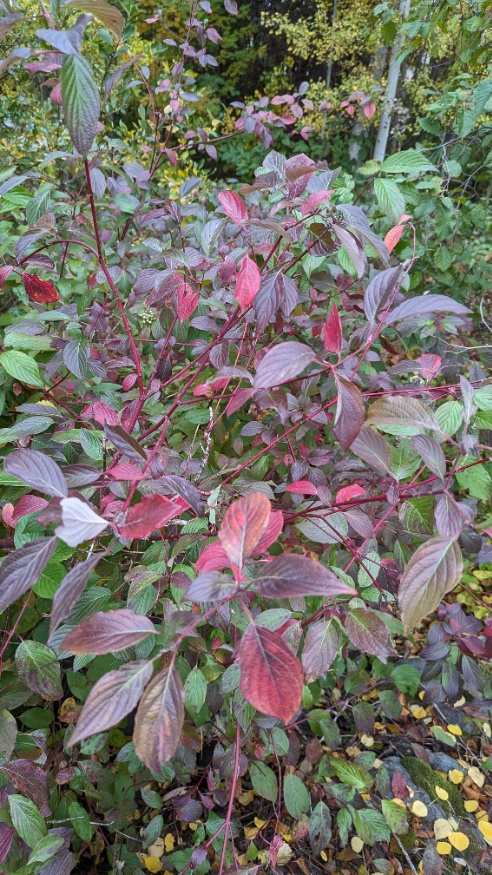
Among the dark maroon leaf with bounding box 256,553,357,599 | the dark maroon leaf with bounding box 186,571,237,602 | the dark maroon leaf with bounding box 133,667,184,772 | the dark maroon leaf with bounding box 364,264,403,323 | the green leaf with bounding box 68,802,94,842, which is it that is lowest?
the green leaf with bounding box 68,802,94,842

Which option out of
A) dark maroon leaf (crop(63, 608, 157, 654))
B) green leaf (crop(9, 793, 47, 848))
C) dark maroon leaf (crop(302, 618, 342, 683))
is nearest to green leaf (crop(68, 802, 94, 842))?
green leaf (crop(9, 793, 47, 848))

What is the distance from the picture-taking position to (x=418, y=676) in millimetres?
1564

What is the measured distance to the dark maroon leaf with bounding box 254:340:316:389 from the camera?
1.68 feet

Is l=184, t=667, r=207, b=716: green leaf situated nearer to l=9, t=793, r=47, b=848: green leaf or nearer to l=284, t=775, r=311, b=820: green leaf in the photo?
l=9, t=793, r=47, b=848: green leaf

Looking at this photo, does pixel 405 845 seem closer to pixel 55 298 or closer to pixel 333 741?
pixel 333 741

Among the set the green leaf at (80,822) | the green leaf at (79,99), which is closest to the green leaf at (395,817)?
the green leaf at (80,822)

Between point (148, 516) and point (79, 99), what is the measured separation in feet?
1.34

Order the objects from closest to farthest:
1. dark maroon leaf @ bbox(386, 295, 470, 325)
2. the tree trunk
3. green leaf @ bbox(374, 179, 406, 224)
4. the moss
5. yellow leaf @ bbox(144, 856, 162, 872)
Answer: dark maroon leaf @ bbox(386, 295, 470, 325) < green leaf @ bbox(374, 179, 406, 224) < yellow leaf @ bbox(144, 856, 162, 872) < the moss < the tree trunk

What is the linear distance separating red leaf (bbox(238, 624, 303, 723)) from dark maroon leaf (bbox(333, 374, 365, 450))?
0.76 ft

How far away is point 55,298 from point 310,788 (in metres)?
1.47

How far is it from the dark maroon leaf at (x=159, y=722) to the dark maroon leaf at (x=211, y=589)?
0.07 m

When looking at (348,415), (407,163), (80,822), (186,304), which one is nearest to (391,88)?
(407,163)

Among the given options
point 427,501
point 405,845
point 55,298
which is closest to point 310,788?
point 405,845

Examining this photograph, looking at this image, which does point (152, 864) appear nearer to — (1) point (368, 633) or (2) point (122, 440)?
(1) point (368, 633)
